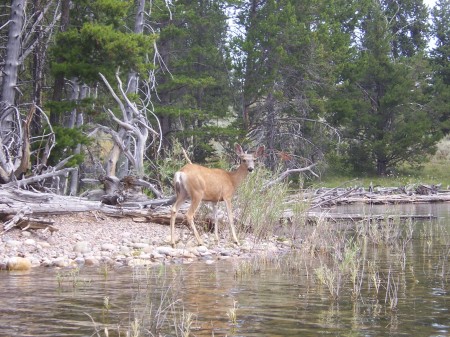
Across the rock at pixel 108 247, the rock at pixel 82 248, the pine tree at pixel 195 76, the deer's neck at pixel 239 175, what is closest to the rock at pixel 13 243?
the rock at pixel 82 248

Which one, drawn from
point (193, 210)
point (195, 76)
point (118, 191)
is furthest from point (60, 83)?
point (195, 76)

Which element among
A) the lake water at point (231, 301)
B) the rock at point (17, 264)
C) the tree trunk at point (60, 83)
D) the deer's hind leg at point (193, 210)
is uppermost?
the tree trunk at point (60, 83)

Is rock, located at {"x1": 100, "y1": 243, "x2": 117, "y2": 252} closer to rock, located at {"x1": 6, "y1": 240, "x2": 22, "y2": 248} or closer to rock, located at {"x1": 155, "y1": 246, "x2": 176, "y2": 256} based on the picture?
rock, located at {"x1": 155, "y1": 246, "x2": 176, "y2": 256}

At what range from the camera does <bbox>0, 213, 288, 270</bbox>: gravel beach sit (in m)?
10.7

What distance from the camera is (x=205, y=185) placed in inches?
495

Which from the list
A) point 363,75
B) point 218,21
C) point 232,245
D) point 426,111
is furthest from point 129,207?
point 426,111

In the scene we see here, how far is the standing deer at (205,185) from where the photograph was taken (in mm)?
12422

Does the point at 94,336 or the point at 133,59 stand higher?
the point at 133,59

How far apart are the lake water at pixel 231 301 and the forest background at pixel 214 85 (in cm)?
492

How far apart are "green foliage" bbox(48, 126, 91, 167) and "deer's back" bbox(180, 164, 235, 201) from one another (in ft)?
9.67

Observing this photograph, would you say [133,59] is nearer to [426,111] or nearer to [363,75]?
[363,75]

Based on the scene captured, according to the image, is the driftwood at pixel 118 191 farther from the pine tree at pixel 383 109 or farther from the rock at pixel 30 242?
the pine tree at pixel 383 109

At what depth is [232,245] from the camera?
12.8 meters

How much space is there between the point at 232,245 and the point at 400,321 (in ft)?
21.5
